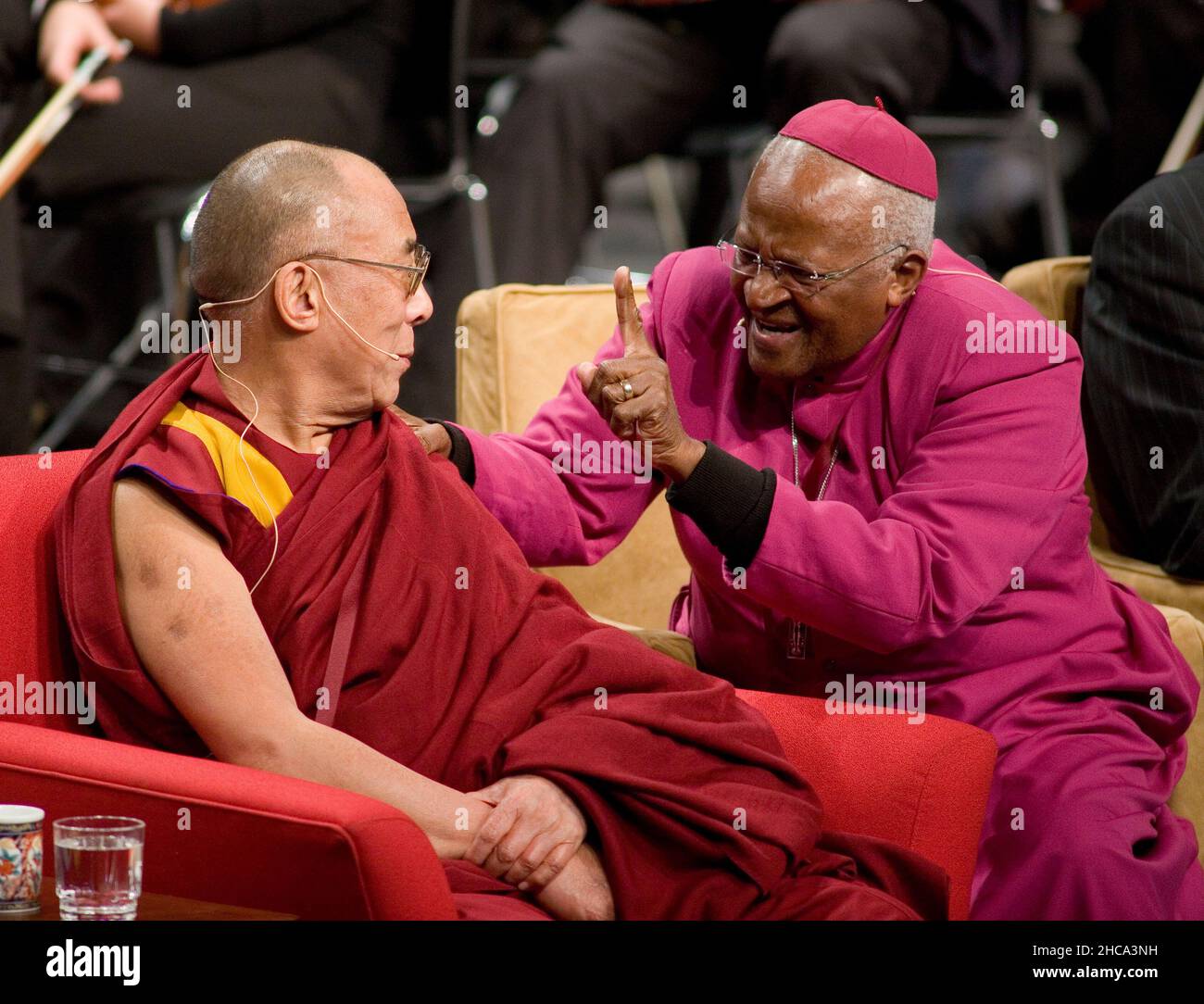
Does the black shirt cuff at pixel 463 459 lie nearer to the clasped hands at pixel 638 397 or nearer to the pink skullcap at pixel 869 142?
the clasped hands at pixel 638 397

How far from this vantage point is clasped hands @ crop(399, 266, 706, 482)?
2.43 metres

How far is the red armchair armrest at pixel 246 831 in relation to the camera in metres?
1.85

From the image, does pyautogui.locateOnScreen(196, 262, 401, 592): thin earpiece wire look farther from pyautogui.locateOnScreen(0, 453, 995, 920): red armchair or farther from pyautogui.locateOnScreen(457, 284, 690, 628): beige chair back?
pyautogui.locateOnScreen(457, 284, 690, 628): beige chair back

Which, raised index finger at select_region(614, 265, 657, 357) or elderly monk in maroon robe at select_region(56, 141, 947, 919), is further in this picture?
raised index finger at select_region(614, 265, 657, 357)

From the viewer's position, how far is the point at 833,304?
2578 mm

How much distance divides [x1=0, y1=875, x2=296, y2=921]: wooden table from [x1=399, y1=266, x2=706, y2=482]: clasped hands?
2.65 feet

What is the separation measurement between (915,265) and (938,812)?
0.80 metres

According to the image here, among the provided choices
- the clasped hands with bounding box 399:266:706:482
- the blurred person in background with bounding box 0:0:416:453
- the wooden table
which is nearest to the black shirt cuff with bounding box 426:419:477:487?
the clasped hands with bounding box 399:266:706:482

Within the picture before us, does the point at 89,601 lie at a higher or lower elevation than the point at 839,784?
higher

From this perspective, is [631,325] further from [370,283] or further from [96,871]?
[96,871]
